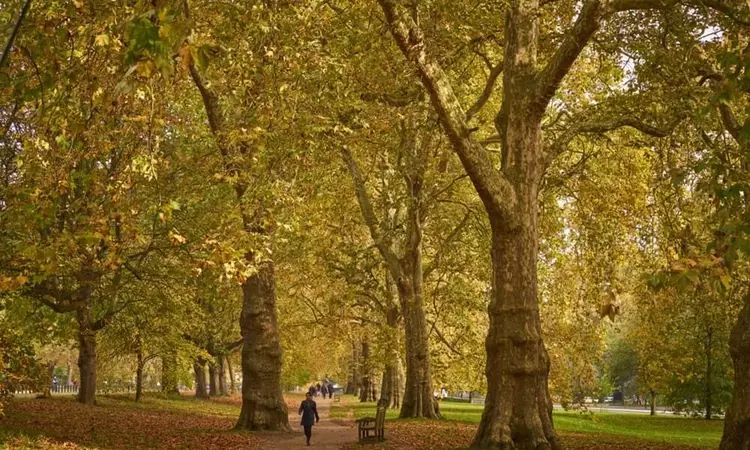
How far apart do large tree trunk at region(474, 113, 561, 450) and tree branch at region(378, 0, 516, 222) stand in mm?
370

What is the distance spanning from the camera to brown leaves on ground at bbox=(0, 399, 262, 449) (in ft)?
53.4

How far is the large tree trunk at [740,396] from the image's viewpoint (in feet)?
37.9

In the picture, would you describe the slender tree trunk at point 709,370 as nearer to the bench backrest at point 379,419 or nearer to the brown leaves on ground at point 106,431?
the bench backrest at point 379,419

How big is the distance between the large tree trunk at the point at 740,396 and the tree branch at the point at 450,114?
429 centimetres

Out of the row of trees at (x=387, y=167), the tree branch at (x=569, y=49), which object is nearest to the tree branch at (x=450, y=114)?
the row of trees at (x=387, y=167)

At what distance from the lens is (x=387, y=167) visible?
2261cm

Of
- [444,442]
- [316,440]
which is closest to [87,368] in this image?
[316,440]

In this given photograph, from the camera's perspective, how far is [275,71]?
11.3m

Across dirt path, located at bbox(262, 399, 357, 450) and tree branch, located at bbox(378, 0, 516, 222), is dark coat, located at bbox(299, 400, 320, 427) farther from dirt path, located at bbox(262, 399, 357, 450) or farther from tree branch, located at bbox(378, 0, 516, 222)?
tree branch, located at bbox(378, 0, 516, 222)

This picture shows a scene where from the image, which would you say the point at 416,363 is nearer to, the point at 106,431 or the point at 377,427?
the point at 377,427

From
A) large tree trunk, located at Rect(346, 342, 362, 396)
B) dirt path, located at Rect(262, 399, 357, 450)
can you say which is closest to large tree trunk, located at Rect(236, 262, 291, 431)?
dirt path, located at Rect(262, 399, 357, 450)

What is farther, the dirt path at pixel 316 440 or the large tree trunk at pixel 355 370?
the large tree trunk at pixel 355 370

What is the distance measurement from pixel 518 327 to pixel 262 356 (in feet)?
32.1

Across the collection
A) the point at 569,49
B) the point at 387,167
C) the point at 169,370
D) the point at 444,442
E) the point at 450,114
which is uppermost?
the point at 387,167
